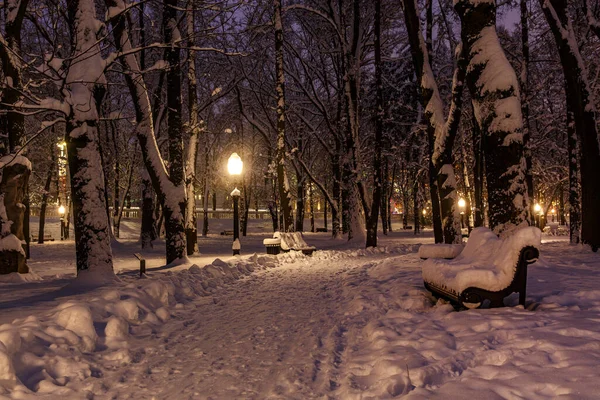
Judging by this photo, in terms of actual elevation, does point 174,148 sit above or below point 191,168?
above

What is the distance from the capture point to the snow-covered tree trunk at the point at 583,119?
39.2 feet

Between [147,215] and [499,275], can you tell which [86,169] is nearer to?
[499,275]

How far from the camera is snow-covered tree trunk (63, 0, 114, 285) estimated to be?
8633mm

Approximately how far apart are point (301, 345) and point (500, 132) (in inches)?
186

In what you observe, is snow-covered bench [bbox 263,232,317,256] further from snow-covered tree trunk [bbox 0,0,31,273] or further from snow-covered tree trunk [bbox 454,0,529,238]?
snow-covered tree trunk [bbox 454,0,529,238]

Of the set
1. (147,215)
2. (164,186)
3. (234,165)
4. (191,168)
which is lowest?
(147,215)

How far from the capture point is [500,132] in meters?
7.18

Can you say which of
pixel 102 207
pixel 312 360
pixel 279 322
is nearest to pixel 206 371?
pixel 312 360

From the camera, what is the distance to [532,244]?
17.1 ft

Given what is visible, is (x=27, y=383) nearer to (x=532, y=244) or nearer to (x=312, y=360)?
(x=312, y=360)

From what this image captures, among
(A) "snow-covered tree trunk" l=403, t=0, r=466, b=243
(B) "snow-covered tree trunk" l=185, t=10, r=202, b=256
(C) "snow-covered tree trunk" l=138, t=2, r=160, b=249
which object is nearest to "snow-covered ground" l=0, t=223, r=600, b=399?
(A) "snow-covered tree trunk" l=403, t=0, r=466, b=243

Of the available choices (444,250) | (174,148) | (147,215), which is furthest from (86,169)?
(147,215)

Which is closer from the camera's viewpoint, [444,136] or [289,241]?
[444,136]

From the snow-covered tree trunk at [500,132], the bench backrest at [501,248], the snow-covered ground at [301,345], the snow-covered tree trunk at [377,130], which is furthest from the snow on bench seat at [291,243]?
the bench backrest at [501,248]
